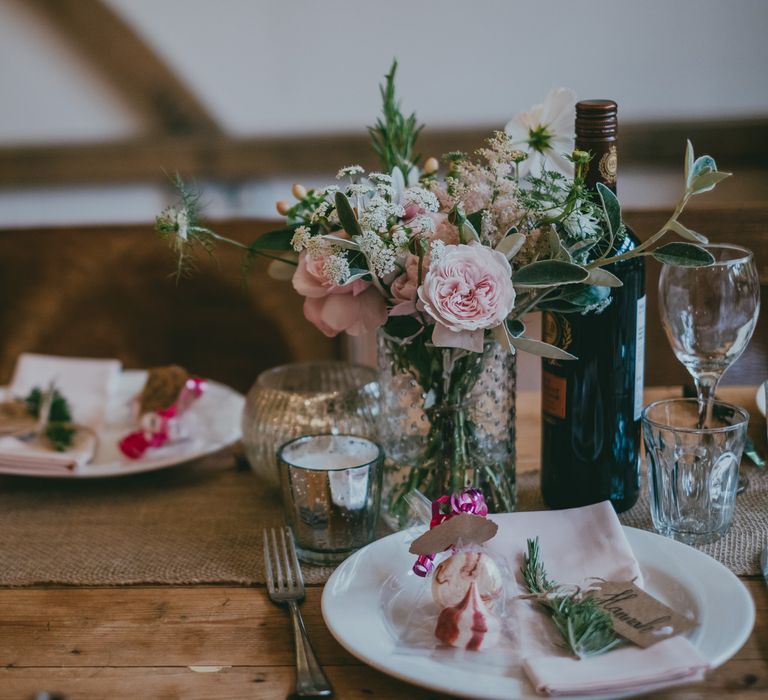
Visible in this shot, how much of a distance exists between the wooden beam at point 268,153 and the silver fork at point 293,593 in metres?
1.55

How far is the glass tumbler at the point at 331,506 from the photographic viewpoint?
93 centimetres

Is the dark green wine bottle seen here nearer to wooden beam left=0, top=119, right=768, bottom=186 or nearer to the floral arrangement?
the floral arrangement

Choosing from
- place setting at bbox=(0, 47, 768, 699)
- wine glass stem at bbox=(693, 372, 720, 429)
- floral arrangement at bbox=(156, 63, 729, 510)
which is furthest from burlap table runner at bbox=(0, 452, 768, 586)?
floral arrangement at bbox=(156, 63, 729, 510)

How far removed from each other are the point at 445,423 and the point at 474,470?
0.06 metres

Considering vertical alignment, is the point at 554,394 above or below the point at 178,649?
above

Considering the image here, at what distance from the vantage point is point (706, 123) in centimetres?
232

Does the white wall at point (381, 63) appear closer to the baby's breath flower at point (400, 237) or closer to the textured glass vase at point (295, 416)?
the textured glass vase at point (295, 416)

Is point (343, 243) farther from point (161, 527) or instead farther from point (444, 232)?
point (161, 527)

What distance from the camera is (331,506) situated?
94cm

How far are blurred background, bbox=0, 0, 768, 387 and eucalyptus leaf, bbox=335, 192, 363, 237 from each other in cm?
149

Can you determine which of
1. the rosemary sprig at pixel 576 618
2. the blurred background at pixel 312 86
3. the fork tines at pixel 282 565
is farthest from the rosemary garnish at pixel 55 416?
the blurred background at pixel 312 86

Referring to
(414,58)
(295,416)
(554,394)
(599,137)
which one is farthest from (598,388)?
(414,58)

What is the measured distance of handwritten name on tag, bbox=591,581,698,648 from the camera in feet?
2.38

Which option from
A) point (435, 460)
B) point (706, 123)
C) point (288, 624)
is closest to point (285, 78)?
point (706, 123)
